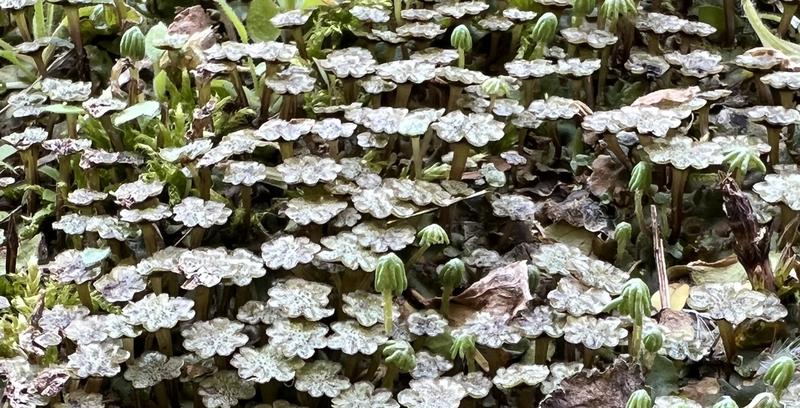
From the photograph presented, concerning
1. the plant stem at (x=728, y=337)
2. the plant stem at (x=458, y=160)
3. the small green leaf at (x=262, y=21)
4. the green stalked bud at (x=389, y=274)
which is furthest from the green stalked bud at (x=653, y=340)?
the small green leaf at (x=262, y=21)

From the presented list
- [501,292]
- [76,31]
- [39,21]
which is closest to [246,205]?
[501,292]

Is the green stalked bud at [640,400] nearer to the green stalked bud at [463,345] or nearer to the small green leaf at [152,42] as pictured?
the green stalked bud at [463,345]

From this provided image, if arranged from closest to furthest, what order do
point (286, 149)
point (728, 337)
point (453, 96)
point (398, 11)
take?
1. point (728, 337)
2. point (286, 149)
3. point (453, 96)
4. point (398, 11)

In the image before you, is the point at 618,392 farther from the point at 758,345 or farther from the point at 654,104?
the point at 654,104

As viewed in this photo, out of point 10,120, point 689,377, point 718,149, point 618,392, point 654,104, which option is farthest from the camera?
point 10,120

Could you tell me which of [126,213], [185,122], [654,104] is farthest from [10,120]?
[654,104]

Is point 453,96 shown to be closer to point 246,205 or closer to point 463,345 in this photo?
point 246,205
